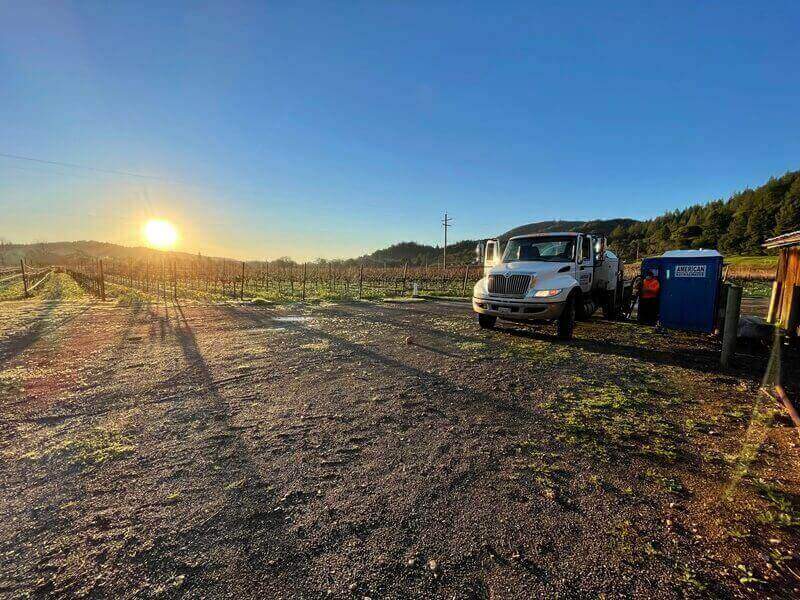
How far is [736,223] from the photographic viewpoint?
74.9 m

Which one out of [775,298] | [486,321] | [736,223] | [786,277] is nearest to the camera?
[486,321]

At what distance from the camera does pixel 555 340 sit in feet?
25.4

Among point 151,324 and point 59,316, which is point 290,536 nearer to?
point 151,324

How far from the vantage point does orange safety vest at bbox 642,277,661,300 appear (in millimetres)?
8425

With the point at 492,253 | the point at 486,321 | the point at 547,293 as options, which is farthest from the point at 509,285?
the point at 492,253

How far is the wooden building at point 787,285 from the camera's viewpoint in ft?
25.4

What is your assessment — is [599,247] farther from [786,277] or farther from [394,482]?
[394,482]

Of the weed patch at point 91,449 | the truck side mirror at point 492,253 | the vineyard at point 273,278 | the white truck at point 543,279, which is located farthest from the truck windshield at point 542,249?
the vineyard at point 273,278

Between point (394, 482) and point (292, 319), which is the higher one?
point (394, 482)

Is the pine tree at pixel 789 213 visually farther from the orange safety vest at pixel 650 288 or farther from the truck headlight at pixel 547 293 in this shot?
the truck headlight at pixel 547 293

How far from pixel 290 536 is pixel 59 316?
13466mm

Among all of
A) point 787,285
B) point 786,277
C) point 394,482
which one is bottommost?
point 394,482

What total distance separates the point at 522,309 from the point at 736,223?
9818cm

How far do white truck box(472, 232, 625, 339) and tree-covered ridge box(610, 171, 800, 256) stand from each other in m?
64.4
